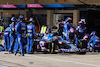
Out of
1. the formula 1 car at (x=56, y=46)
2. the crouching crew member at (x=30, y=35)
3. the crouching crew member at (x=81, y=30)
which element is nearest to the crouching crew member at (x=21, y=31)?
the crouching crew member at (x=30, y=35)

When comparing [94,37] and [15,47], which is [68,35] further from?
[15,47]

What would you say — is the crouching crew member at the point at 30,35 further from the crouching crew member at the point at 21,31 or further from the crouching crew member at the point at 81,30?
the crouching crew member at the point at 81,30

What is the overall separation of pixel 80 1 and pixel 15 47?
22.8 m

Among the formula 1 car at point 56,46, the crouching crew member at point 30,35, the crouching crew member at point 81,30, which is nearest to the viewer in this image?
the formula 1 car at point 56,46

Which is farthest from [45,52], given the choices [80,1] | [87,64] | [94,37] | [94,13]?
[80,1]

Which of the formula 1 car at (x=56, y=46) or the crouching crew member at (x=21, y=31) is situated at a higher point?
the crouching crew member at (x=21, y=31)

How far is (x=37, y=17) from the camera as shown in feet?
124

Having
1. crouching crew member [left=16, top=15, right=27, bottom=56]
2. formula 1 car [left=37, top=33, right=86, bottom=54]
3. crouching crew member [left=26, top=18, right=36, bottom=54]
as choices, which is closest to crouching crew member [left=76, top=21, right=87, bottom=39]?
formula 1 car [left=37, top=33, right=86, bottom=54]

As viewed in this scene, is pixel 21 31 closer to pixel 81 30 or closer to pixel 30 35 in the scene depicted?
pixel 30 35

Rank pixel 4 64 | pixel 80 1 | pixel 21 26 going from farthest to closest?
1. pixel 80 1
2. pixel 21 26
3. pixel 4 64

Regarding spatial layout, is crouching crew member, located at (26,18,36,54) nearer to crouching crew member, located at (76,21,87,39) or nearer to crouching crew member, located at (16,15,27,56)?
crouching crew member, located at (16,15,27,56)

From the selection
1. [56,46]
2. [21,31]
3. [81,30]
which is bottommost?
[56,46]

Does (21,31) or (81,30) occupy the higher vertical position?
(21,31)

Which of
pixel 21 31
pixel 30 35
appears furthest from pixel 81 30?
pixel 21 31
